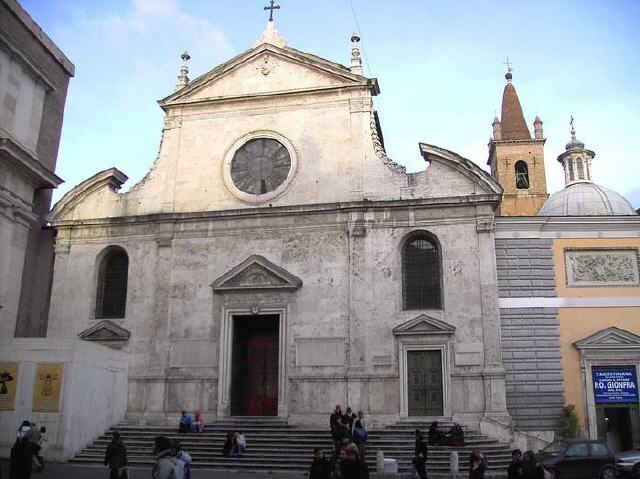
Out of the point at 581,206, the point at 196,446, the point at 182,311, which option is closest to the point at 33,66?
the point at 182,311

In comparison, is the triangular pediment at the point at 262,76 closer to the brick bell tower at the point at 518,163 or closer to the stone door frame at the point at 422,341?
the stone door frame at the point at 422,341

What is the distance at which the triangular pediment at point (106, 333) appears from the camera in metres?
22.4

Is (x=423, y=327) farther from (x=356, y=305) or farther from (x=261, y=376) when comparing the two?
(x=261, y=376)

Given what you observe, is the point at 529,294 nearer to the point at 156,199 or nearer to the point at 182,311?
the point at 182,311

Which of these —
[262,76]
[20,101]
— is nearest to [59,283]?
[20,101]

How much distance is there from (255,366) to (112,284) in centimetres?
605

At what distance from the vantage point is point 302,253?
22.0m

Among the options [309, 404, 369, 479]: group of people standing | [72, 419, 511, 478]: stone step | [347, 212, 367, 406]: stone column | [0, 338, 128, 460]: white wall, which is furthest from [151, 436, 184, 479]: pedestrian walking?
[347, 212, 367, 406]: stone column

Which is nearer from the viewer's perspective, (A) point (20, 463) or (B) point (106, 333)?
(A) point (20, 463)

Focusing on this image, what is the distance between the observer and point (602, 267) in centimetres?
2122

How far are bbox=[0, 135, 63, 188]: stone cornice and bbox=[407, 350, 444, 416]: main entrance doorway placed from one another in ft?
45.7

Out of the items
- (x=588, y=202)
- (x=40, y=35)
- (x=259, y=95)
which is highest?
(x=40, y=35)

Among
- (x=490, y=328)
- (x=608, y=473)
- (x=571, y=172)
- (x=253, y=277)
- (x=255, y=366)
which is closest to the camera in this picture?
(x=608, y=473)

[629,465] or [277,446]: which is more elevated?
[277,446]
